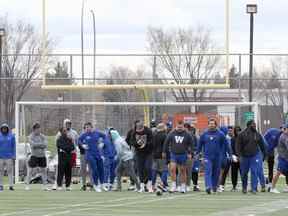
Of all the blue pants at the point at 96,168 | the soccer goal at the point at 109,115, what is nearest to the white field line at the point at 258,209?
the blue pants at the point at 96,168

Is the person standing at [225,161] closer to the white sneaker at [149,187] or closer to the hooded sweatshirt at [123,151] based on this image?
the white sneaker at [149,187]

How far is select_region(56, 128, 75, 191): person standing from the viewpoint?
1110 inches

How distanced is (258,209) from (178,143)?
6.10 metres

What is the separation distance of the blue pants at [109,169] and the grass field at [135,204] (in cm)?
165

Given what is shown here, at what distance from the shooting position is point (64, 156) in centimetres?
2831

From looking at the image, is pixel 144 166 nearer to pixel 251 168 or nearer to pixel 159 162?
pixel 159 162

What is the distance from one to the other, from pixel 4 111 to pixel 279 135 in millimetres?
18002

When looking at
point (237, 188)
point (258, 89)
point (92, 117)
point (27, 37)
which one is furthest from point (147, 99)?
point (27, 37)

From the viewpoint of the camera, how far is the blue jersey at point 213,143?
26.3 meters

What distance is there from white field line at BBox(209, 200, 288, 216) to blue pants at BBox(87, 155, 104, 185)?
6.72 m

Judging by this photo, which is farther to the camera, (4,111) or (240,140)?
(4,111)

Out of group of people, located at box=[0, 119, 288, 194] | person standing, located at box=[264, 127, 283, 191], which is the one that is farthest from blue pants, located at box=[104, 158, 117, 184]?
person standing, located at box=[264, 127, 283, 191]

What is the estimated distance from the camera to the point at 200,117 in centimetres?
3522

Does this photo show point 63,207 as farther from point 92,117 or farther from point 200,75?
point 200,75
